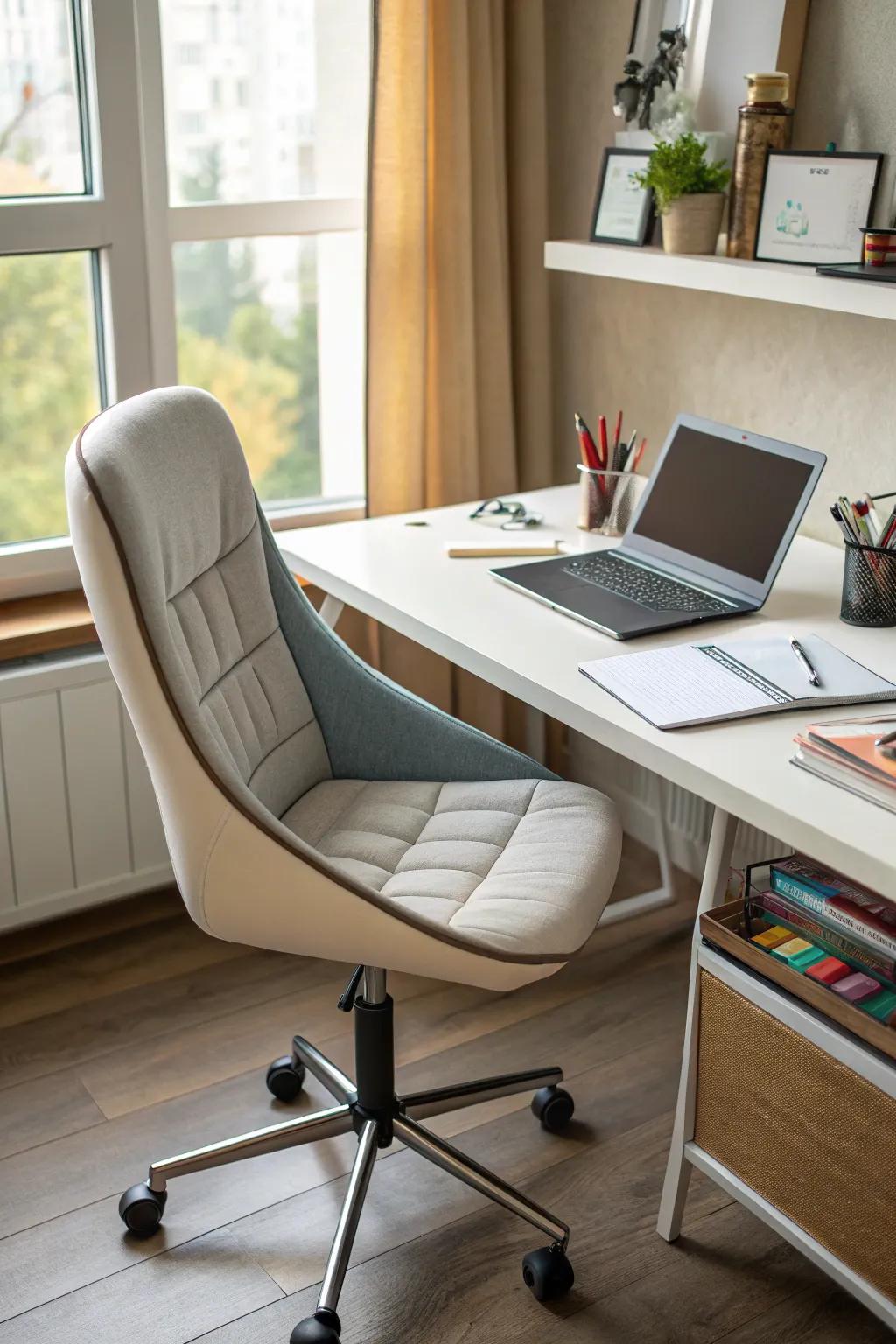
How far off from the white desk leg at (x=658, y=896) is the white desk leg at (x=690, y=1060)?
0.76 m

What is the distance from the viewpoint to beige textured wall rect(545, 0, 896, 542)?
2.07 meters

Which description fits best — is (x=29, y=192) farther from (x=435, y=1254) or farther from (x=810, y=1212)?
(x=810, y=1212)

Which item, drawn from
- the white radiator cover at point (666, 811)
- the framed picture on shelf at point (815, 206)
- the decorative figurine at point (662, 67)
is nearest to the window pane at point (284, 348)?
the decorative figurine at point (662, 67)

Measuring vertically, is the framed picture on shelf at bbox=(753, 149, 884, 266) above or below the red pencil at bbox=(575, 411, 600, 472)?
above

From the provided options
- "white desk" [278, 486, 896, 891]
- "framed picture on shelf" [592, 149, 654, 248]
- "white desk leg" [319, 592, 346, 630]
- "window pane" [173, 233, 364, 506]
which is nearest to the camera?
"white desk" [278, 486, 896, 891]

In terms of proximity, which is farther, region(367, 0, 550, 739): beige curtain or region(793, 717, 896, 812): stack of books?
region(367, 0, 550, 739): beige curtain

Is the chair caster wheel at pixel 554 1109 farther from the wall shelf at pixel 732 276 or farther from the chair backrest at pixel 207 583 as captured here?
the wall shelf at pixel 732 276

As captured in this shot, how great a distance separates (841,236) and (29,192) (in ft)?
4.23

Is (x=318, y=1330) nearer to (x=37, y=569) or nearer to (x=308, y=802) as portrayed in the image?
(x=308, y=802)

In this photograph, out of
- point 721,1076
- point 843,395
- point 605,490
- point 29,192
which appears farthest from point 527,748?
point 29,192

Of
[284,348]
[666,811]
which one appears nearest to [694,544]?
[666,811]

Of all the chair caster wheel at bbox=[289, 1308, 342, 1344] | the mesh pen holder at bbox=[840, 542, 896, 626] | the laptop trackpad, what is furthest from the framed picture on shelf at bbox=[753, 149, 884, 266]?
the chair caster wheel at bbox=[289, 1308, 342, 1344]

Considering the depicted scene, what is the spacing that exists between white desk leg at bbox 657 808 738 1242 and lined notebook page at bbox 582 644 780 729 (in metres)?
0.13

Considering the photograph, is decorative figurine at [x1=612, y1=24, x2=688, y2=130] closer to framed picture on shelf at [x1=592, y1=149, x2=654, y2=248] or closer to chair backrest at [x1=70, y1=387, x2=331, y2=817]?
framed picture on shelf at [x1=592, y1=149, x2=654, y2=248]
